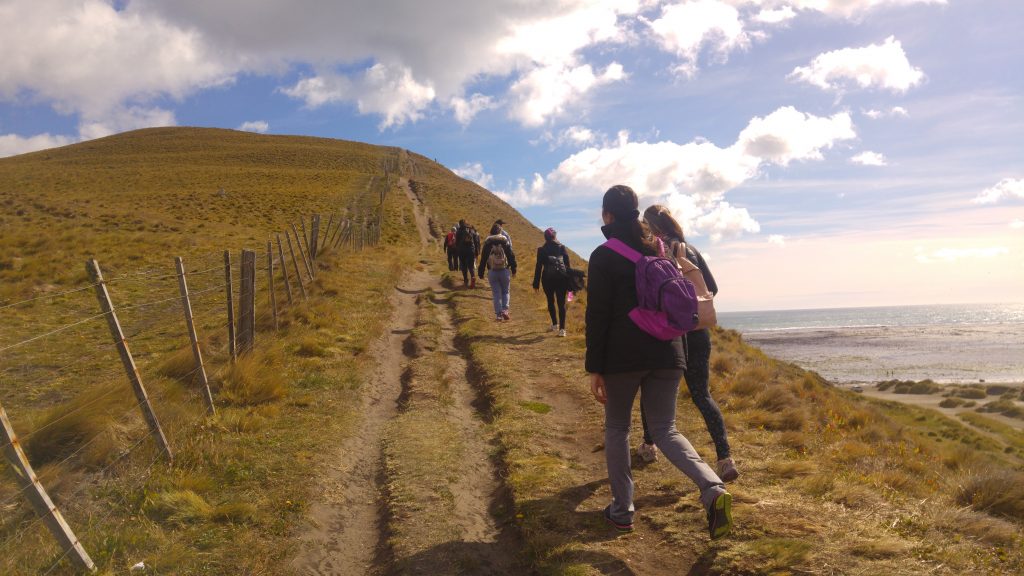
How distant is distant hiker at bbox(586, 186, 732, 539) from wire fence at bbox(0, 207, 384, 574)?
3292 mm

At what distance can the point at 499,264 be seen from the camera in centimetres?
1194

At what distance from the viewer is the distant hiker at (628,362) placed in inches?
135

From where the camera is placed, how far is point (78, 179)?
191 ft

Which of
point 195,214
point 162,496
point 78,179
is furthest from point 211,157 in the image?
point 162,496

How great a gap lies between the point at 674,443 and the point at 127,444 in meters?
4.81

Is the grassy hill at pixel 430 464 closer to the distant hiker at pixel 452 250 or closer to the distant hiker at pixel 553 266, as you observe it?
the distant hiker at pixel 553 266

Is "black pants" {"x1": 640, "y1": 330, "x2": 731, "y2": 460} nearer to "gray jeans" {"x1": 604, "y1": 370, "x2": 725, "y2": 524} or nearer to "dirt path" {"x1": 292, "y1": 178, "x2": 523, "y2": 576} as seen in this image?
"gray jeans" {"x1": 604, "y1": 370, "x2": 725, "y2": 524}

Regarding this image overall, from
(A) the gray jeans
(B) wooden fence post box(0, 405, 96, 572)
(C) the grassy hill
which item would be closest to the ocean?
(C) the grassy hill

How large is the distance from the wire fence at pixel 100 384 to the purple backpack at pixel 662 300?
11.8 feet

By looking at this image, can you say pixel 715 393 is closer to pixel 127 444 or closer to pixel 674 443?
pixel 674 443

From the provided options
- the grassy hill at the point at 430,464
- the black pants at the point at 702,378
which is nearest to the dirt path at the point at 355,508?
the grassy hill at the point at 430,464

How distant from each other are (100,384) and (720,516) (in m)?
7.33

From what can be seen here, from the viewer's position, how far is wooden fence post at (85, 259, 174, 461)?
15.4ft

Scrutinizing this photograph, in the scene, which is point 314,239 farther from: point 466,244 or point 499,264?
point 499,264
